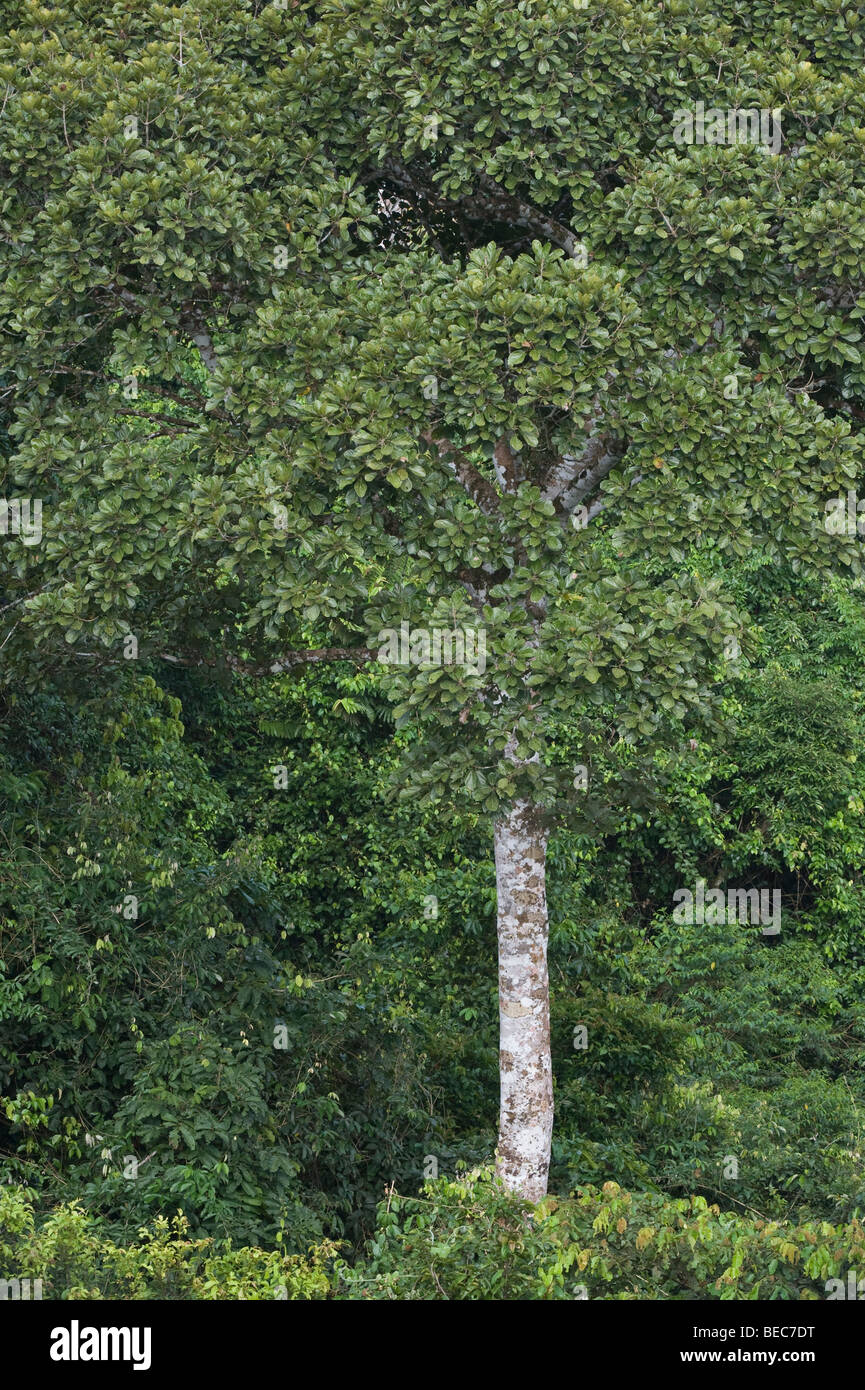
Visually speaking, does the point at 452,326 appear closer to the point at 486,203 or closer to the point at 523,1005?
the point at 486,203

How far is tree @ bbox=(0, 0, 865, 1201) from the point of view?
24.7ft

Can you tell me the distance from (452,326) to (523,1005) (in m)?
4.32

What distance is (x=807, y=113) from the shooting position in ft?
25.9

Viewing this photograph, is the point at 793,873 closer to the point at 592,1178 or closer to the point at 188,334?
the point at 592,1178

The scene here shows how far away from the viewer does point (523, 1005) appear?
350 inches

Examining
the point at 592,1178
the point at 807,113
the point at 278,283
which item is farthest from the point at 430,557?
the point at 592,1178

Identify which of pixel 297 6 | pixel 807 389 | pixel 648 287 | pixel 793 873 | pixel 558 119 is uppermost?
pixel 297 6

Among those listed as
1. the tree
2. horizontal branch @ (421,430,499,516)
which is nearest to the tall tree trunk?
the tree

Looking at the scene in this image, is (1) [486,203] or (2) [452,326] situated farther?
(1) [486,203]

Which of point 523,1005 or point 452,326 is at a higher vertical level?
point 452,326

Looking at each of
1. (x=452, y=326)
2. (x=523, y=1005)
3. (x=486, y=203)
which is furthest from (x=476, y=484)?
(x=523, y=1005)

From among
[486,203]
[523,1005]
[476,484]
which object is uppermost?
[486,203]

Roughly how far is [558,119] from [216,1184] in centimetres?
687

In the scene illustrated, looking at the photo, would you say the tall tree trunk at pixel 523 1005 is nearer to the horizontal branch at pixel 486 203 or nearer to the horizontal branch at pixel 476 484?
the horizontal branch at pixel 476 484
